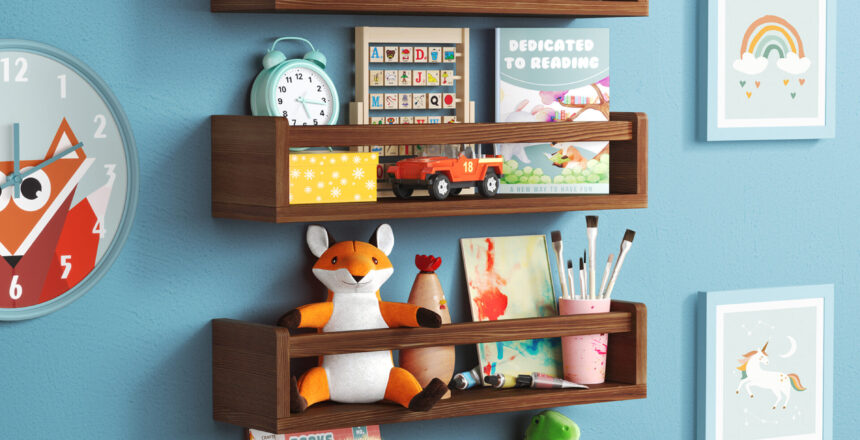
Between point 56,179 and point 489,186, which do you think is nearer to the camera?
point 56,179

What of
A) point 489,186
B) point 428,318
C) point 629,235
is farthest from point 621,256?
point 428,318

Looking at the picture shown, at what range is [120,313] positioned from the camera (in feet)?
5.83

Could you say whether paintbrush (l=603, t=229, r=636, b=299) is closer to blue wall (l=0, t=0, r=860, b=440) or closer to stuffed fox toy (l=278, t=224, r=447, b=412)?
blue wall (l=0, t=0, r=860, b=440)

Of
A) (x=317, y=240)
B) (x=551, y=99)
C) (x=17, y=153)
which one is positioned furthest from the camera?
(x=551, y=99)

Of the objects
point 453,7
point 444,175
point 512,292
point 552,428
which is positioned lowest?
point 552,428

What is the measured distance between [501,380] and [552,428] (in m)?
0.14

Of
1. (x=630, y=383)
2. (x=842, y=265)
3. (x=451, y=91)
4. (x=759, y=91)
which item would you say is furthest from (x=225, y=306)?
(x=842, y=265)

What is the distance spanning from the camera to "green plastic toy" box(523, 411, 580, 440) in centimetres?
200

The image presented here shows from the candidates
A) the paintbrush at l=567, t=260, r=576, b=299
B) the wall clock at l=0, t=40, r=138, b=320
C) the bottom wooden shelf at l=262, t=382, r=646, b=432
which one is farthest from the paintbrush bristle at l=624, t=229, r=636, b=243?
the wall clock at l=0, t=40, r=138, b=320

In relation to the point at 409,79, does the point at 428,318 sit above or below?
below

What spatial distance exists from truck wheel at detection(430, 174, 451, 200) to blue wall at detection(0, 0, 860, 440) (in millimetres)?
161

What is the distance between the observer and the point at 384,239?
6.18ft

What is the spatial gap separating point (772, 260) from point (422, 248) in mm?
745

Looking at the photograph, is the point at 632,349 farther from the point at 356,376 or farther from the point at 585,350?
the point at 356,376
